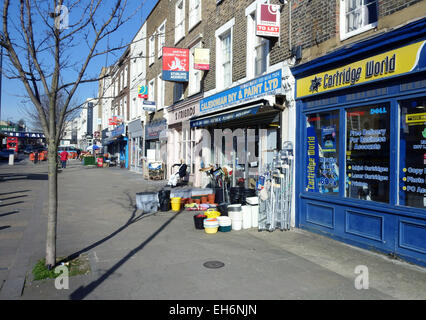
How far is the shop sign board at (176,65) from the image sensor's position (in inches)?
607

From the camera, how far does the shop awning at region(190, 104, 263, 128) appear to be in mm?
9023

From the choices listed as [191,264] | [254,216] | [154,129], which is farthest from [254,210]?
[154,129]

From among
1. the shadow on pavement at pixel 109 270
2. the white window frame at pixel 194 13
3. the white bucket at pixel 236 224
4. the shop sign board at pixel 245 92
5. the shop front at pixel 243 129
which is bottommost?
the shadow on pavement at pixel 109 270

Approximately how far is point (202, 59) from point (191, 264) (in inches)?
387

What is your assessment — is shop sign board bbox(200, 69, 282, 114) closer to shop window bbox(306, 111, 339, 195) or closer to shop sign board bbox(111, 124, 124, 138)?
shop window bbox(306, 111, 339, 195)

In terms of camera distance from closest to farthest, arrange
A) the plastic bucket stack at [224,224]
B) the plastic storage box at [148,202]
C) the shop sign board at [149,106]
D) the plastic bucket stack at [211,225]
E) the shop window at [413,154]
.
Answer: the shop window at [413,154] < the plastic bucket stack at [211,225] < the plastic bucket stack at [224,224] < the plastic storage box at [148,202] < the shop sign board at [149,106]

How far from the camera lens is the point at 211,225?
24.8ft

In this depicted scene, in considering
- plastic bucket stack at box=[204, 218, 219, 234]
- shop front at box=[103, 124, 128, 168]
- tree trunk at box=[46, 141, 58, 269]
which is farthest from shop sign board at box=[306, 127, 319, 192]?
shop front at box=[103, 124, 128, 168]

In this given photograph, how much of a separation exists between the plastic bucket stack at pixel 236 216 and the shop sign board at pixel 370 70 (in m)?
3.00

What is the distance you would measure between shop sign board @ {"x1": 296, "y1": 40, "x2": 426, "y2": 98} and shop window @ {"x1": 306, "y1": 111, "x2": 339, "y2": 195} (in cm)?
62

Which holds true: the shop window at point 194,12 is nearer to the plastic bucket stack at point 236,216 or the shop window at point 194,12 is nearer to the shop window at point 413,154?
the plastic bucket stack at point 236,216

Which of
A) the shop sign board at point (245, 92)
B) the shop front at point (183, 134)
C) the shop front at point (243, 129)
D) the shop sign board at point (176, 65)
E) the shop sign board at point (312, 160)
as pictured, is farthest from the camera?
the shop front at point (183, 134)

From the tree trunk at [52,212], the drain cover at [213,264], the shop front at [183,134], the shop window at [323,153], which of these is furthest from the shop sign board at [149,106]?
the drain cover at [213,264]
